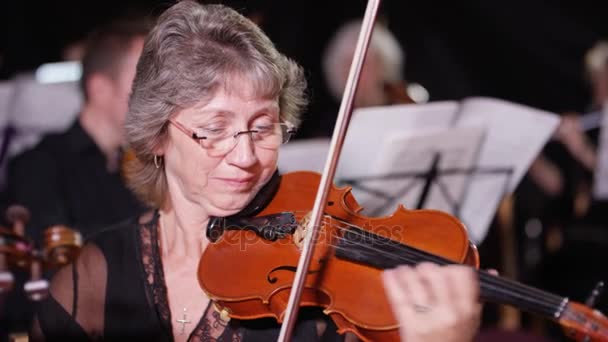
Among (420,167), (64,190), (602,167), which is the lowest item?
(64,190)

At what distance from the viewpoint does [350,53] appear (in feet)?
12.6

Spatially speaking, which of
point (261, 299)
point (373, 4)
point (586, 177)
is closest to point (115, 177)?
point (261, 299)

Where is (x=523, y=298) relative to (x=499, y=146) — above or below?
above

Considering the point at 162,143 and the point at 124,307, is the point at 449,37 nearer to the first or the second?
the point at 162,143

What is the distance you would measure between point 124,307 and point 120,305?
1cm

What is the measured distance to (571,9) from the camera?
4.30 meters

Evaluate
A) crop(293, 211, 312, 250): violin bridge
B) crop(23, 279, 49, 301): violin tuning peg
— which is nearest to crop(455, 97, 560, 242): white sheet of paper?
crop(293, 211, 312, 250): violin bridge

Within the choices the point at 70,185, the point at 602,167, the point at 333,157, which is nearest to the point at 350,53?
the point at 602,167

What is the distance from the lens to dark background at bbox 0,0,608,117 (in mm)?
4105

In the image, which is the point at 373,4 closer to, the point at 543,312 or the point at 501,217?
the point at 543,312

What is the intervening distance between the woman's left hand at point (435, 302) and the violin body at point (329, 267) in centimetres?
9

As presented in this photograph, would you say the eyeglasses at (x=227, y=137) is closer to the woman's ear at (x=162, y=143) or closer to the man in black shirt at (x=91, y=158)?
the woman's ear at (x=162, y=143)

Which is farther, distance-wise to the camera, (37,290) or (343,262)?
(37,290)

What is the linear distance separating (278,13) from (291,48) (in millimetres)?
199
